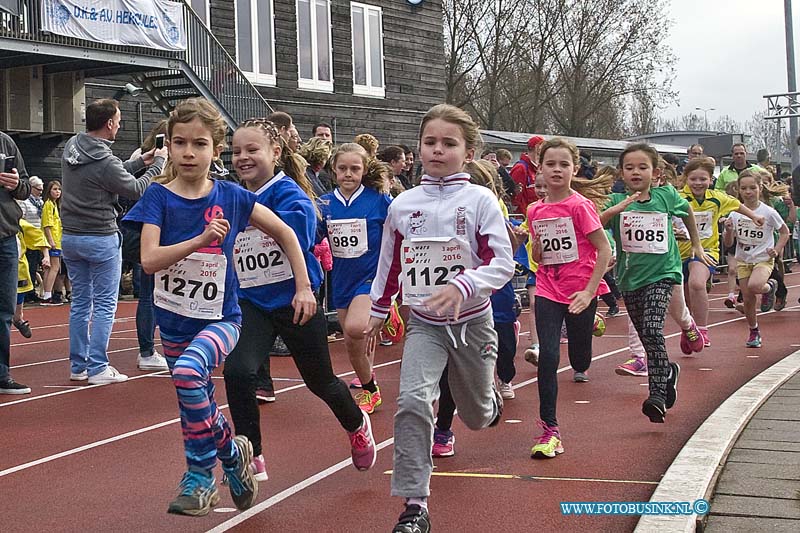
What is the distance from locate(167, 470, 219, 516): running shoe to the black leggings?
85 centimetres

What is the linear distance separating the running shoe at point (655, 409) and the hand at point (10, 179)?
494 cm

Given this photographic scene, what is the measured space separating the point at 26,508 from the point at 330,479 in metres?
1.50

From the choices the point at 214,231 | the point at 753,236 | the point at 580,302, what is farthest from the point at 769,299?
the point at 214,231

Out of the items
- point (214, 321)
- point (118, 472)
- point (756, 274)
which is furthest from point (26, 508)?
point (756, 274)

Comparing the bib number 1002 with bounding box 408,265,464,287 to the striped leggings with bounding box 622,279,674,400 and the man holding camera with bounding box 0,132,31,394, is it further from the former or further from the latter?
the man holding camera with bounding box 0,132,31,394

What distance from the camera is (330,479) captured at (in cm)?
588

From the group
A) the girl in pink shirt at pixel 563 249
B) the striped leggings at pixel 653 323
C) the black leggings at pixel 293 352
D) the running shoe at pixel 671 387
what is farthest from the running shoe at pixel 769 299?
the black leggings at pixel 293 352

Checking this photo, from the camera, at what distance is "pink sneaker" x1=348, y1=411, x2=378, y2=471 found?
5.77 meters

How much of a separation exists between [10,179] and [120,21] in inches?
434

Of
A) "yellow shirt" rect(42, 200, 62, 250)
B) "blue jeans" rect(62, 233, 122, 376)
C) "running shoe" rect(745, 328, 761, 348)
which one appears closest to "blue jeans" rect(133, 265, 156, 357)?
"blue jeans" rect(62, 233, 122, 376)

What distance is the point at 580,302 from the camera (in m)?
6.32

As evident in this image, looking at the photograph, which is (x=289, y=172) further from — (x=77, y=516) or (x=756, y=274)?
(x=756, y=274)

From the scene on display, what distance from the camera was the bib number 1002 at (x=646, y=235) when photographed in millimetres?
8039

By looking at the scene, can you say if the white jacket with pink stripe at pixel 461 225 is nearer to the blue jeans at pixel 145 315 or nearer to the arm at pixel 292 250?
the arm at pixel 292 250
